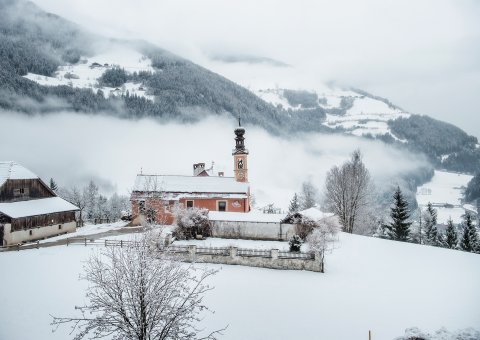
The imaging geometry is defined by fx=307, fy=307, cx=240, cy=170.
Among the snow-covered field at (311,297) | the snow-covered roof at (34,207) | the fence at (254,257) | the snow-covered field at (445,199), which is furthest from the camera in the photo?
the snow-covered field at (445,199)

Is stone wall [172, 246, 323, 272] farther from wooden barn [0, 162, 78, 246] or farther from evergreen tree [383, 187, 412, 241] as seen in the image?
evergreen tree [383, 187, 412, 241]

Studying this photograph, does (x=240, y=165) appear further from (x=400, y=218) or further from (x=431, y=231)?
(x=431, y=231)

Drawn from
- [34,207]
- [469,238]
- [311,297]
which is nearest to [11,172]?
[34,207]

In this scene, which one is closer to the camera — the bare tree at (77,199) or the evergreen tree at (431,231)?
the evergreen tree at (431,231)

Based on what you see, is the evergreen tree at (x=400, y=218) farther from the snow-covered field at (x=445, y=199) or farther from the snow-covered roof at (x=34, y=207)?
the snow-covered field at (x=445, y=199)

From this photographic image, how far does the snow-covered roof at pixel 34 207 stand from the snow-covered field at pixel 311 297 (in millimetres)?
7328

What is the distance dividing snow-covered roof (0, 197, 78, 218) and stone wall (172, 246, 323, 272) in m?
19.5

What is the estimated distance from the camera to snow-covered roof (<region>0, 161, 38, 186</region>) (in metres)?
32.9

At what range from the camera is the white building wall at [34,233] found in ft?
98.5

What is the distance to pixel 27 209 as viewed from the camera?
3269cm

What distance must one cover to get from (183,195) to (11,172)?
63.2 feet

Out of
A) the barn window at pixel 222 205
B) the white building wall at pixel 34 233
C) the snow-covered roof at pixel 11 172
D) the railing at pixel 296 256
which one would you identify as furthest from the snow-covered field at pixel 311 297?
the barn window at pixel 222 205

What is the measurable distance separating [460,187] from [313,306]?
221 m

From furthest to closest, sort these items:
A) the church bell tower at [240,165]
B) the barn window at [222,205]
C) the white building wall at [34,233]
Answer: the church bell tower at [240,165]
the barn window at [222,205]
the white building wall at [34,233]
